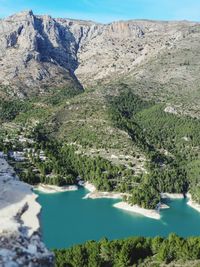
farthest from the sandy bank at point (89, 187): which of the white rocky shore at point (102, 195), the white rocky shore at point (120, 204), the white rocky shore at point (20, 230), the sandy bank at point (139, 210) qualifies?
the white rocky shore at point (20, 230)

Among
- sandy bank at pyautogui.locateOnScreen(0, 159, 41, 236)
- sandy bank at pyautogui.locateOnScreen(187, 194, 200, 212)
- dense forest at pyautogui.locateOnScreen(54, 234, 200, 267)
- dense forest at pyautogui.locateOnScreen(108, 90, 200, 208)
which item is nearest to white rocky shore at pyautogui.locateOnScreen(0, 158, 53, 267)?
sandy bank at pyautogui.locateOnScreen(0, 159, 41, 236)

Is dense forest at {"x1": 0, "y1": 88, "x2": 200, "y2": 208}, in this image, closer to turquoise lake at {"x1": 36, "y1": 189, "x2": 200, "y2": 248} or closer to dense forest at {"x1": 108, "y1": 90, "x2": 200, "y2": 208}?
dense forest at {"x1": 108, "y1": 90, "x2": 200, "y2": 208}

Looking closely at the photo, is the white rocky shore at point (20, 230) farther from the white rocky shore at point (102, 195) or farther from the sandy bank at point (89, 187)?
the sandy bank at point (89, 187)

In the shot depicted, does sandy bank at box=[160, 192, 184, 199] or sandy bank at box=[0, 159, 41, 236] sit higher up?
sandy bank at box=[0, 159, 41, 236]

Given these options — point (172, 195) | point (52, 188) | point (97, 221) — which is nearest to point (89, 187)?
point (52, 188)

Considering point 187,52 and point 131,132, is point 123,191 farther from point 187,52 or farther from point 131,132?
point 187,52

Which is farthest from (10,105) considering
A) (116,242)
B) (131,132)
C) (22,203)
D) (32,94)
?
(22,203)
